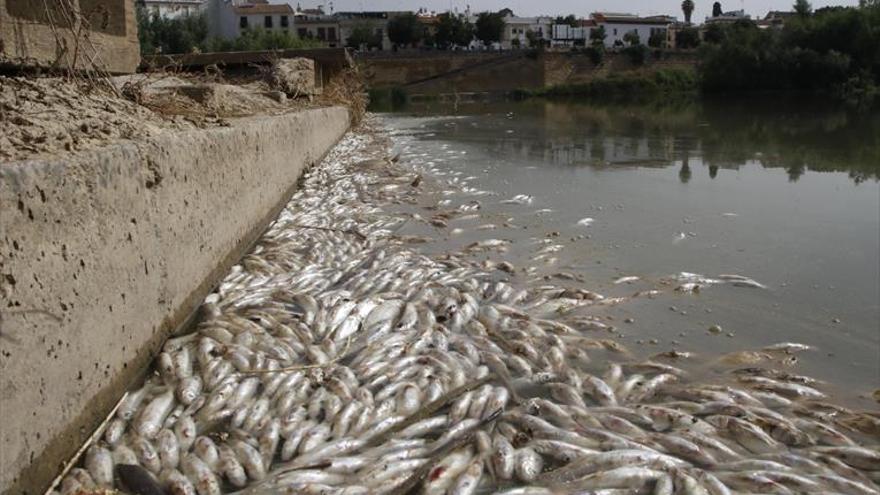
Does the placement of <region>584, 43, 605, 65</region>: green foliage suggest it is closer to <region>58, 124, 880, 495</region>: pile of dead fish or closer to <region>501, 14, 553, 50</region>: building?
<region>501, 14, 553, 50</region>: building

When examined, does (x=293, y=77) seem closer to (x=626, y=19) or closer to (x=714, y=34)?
(x=714, y=34)

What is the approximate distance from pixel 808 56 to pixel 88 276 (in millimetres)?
68759

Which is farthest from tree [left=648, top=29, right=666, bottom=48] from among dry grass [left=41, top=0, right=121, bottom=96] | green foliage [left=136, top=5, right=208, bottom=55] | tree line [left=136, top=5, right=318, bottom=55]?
dry grass [left=41, top=0, right=121, bottom=96]

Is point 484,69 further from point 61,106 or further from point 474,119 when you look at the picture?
point 61,106

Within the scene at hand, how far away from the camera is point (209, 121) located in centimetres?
956

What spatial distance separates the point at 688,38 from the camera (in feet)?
346

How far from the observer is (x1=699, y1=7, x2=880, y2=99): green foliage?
204ft

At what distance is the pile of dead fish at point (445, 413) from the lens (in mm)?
4188

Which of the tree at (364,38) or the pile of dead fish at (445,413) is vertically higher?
the tree at (364,38)

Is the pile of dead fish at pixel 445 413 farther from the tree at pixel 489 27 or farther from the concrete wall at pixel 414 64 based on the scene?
the tree at pixel 489 27

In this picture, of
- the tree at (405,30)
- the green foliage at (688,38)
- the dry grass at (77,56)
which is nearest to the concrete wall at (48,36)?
the dry grass at (77,56)

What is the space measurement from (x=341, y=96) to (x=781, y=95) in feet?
152

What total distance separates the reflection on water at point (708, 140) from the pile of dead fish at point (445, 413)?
11.8 meters

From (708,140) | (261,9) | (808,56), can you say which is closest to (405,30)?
(261,9)
